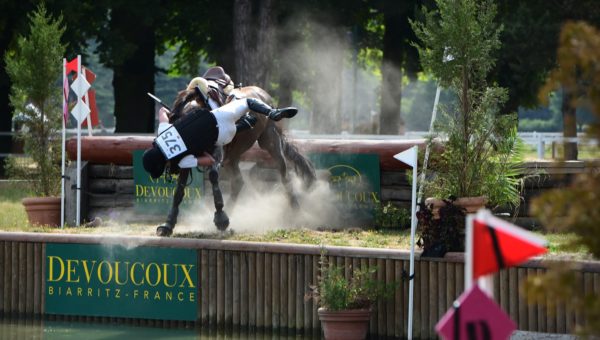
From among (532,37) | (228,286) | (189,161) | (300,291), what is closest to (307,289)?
(300,291)

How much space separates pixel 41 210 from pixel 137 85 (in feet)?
Result: 53.2

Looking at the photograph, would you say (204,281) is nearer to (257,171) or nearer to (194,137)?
(194,137)

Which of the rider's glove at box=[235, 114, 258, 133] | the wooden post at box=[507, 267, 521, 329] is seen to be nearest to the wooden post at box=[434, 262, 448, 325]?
the wooden post at box=[507, 267, 521, 329]

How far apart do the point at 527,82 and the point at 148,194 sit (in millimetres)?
16176

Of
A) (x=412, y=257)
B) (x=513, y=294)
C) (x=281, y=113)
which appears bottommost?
(x=513, y=294)

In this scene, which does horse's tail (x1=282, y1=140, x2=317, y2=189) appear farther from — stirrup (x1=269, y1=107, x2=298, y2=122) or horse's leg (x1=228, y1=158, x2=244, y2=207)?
stirrup (x1=269, y1=107, x2=298, y2=122)

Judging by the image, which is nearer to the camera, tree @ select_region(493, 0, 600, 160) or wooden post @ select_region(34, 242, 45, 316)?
wooden post @ select_region(34, 242, 45, 316)

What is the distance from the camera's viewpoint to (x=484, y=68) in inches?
523

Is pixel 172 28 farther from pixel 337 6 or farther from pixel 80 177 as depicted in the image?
pixel 80 177

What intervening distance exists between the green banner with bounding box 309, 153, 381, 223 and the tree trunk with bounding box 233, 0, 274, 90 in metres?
12.0

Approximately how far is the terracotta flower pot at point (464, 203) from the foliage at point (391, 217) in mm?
2834

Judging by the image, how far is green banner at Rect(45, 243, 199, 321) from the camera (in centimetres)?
1385

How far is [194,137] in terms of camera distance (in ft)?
46.7

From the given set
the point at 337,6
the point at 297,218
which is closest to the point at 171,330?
the point at 297,218
